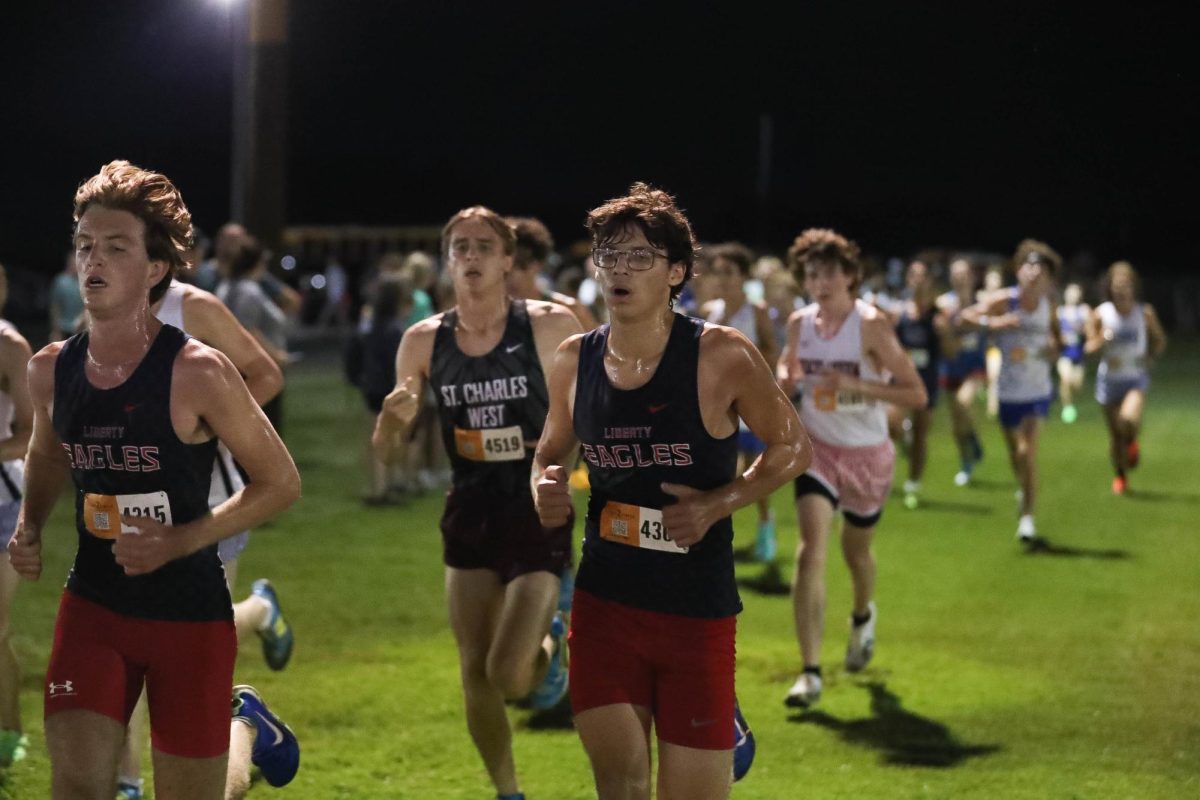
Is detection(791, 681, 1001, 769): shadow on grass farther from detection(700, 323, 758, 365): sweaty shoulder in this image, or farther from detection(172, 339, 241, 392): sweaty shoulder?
detection(172, 339, 241, 392): sweaty shoulder

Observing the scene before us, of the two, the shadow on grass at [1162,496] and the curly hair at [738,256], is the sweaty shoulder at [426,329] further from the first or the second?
the shadow on grass at [1162,496]

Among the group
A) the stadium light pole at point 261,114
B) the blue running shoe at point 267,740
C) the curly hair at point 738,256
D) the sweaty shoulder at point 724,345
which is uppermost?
the stadium light pole at point 261,114

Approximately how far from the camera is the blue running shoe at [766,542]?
445 inches

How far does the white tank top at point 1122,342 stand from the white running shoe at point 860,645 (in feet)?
25.5

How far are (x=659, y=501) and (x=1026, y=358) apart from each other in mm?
8664

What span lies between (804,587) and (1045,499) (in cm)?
767

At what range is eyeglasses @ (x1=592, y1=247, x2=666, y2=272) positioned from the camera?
4281 mm

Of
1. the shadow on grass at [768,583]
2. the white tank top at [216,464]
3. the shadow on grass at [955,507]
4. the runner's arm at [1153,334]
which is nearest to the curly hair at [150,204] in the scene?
the white tank top at [216,464]

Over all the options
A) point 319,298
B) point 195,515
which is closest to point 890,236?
point 319,298

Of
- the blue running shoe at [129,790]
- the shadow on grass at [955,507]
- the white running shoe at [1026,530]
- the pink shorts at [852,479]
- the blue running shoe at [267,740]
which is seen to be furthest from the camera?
the shadow on grass at [955,507]

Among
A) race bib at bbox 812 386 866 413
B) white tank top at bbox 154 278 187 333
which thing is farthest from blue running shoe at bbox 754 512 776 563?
white tank top at bbox 154 278 187 333

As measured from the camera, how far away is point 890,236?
66.7 m

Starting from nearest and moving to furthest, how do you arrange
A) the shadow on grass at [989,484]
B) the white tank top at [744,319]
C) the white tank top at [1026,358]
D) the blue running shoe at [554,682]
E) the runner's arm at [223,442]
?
the runner's arm at [223,442], the blue running shoe at [554,682], the white tank top at [744,319], the white tank top at [1026,358], the shadow on grass at [989,484]

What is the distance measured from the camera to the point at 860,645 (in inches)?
319
